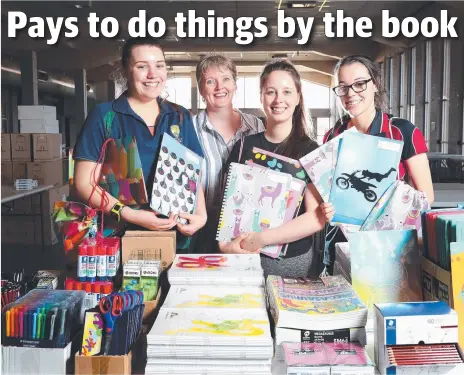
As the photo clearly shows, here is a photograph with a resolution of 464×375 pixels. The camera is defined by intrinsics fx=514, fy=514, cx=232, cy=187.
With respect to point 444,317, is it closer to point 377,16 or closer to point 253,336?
point 253,336

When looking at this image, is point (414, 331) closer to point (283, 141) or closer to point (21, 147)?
point (283, 141)

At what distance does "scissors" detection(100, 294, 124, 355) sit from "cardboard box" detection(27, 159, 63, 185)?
5.07 metres

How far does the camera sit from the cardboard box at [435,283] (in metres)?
1.51

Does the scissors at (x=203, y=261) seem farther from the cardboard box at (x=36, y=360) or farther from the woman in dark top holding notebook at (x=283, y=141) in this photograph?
the cardboard box at (x=36, y=360)

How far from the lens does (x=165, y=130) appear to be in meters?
2.16

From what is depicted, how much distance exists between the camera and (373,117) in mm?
2152

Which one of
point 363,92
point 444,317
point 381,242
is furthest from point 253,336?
point 363,92

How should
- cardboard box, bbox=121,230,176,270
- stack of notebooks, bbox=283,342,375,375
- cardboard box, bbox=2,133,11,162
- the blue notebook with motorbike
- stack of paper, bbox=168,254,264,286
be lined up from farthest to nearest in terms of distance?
cardboard box, bbox=2,133,11,162
the blue notebook with motorbike
cardboard box, bbox=121,230,176,270
stack of paper, bbox=168,254,264,286
stack of notebooks, bbox=283,342,375,375

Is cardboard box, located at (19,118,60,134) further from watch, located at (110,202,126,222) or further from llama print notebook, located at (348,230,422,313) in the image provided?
llama print notebook, located at (348,230,422,313)

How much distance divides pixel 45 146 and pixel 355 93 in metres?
5.01

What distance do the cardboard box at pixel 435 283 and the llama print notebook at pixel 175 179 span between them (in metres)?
0.97

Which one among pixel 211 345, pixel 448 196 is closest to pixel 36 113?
pixel 448 196

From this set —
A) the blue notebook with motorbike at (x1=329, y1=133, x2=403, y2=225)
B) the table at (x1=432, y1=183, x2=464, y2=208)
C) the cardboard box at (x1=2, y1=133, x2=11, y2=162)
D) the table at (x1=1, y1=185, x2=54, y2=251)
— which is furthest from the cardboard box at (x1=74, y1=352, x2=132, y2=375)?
the cardboard box at (x1=2, y1=133, x2=11, y2=162)

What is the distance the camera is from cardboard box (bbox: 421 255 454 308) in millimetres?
1512
